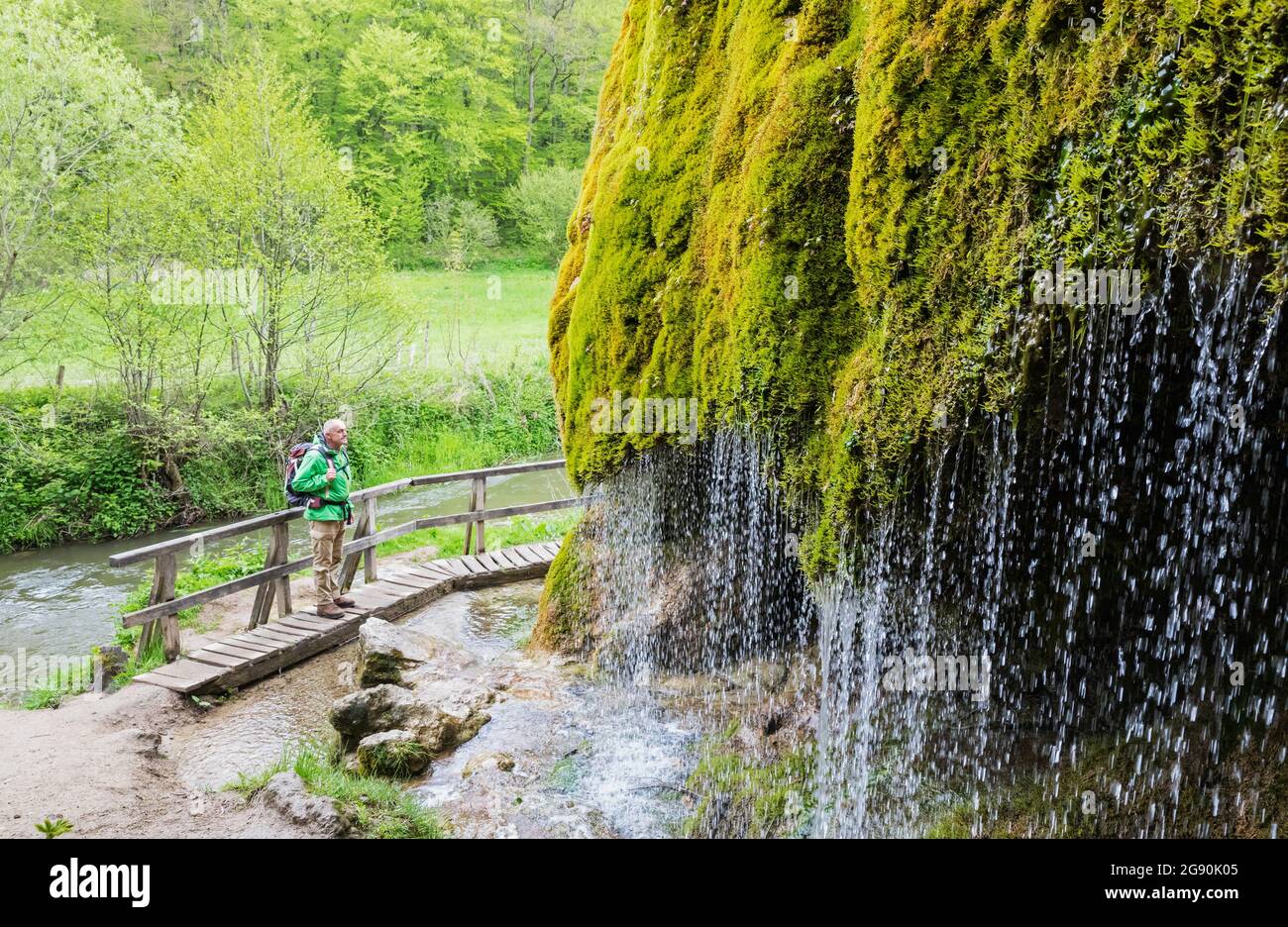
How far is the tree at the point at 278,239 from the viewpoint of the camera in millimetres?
17500

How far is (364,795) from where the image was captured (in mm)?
6164

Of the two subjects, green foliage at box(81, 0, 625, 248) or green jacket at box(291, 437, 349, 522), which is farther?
green foliage at box(81, 0, 625, 248)

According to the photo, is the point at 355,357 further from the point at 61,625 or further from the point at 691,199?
the point at 691,199

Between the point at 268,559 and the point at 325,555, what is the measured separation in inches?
25.6

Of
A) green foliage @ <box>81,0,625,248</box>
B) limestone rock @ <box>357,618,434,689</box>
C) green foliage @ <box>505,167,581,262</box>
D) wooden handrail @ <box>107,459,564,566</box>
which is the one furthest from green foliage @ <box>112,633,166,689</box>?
green foliage @ <box>505,167,581,262</box>

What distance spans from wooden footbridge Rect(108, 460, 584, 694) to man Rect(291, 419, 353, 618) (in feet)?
0.72

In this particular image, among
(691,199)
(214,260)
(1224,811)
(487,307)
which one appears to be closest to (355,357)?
(214,260)

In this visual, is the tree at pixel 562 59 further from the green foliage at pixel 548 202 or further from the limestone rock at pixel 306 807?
the limestone rock at pixel 306 807

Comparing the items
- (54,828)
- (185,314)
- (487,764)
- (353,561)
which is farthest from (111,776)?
(185,314)

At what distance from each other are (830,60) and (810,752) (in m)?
4.23

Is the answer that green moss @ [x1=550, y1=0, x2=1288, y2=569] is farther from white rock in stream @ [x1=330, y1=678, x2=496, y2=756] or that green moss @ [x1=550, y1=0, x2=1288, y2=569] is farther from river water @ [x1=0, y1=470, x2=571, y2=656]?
river water @ [x1=0, y1=470, x2=571, y2=656]

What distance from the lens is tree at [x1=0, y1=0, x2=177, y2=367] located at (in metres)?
16.5

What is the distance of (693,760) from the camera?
659cm

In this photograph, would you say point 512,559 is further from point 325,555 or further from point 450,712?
point 450,712
